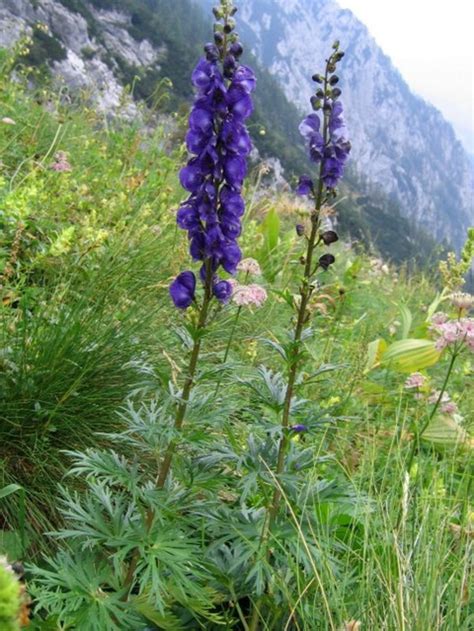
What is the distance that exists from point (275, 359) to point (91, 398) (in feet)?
5.34

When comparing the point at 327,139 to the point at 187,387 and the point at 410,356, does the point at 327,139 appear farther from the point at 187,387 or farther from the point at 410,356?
the point at 410,356

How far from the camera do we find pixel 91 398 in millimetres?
2254

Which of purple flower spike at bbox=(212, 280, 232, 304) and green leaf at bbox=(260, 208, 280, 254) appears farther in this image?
green leaf at bbox=(260, 208, 280, 254)

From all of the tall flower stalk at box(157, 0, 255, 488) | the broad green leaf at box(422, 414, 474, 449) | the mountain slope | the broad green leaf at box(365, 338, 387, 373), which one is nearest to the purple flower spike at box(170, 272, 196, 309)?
the tall flower stalk at box(157, 0, 255, 488)

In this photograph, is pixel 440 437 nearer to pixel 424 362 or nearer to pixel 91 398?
pixel 424 362

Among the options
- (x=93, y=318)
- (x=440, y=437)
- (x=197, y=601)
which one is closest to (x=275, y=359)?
(x=440, y=437)

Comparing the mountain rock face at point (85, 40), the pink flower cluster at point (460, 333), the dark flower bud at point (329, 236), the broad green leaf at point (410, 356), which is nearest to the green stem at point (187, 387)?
the dark flower bud at point (329, 236)

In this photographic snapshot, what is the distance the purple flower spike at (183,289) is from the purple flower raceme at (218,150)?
0.04ft

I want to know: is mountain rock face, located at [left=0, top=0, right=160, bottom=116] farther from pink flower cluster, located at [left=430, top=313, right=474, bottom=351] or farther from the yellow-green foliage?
the yellow-green foliage

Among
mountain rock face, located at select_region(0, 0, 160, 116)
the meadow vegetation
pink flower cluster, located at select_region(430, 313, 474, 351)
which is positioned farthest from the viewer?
mountain rock face, located at select_region(0, 0, 160, 116)

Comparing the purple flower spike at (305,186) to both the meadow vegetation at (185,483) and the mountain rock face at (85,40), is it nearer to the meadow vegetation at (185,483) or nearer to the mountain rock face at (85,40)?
the meadow vegetation at (185,483)

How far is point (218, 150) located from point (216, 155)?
36 millimetres

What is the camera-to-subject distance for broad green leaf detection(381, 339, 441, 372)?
4234mm

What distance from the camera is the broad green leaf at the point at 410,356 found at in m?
4.23
